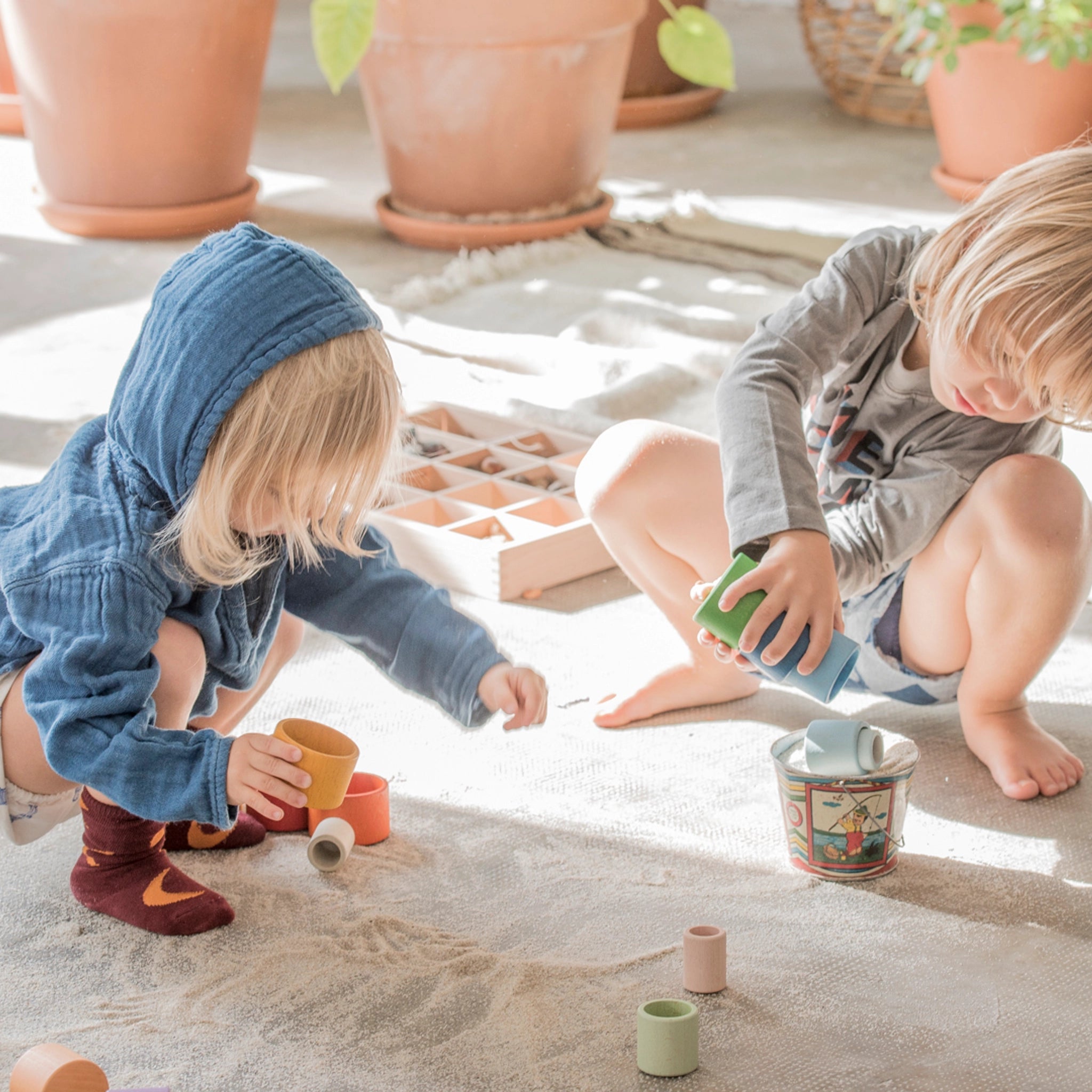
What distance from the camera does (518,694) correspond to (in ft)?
3.40

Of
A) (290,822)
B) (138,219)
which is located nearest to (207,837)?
(290,822)

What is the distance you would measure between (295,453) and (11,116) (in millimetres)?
3241

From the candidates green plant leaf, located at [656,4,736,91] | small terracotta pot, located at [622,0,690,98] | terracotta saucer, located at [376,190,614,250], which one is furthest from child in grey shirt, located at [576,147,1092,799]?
small terracotta pot, located at [622,0,690,98]

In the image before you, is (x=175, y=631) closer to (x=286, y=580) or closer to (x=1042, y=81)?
(x=286, y=580)

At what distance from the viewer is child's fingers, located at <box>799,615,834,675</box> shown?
0.98 metres

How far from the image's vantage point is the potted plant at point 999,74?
2.66 m

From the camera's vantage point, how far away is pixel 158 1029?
2.89ft

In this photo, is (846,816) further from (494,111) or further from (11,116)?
(11,116)

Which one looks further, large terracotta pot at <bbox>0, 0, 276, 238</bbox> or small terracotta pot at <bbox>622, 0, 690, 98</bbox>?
small terracotta pot at <bbox>622, 0, 690, 98</bbox>

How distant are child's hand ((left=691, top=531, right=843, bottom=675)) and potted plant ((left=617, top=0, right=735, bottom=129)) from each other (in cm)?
312

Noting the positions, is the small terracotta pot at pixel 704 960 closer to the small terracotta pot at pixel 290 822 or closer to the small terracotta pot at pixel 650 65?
the small terracotta pot at pixel 290 822

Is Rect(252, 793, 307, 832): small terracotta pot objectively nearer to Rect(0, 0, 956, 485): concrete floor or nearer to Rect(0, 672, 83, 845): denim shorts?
Rect(0, 672, 83, 845): denim shorts

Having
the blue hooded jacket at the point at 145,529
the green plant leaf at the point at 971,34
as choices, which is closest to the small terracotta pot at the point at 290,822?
the blue hooded jacket at the point at 145,529

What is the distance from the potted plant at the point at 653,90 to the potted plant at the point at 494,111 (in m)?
1.10
